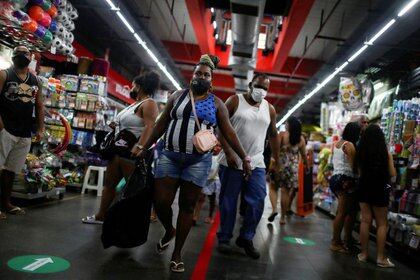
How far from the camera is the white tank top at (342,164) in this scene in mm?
4605

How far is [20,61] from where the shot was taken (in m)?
4.05

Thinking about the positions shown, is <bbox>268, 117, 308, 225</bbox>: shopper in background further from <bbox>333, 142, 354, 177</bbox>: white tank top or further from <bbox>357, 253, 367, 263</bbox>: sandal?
<bbox>357, 253, 367, 263</bbox>: sandal

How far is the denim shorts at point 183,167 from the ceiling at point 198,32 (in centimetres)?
482

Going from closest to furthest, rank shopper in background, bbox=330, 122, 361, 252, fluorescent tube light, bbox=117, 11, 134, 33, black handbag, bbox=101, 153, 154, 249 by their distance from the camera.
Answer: black handbag, bbox=101, 153, 154, 249
shopper in background, bbox=330, 122, 361, 252
fluorescent tube light, bbox=117, 11, 134, 33

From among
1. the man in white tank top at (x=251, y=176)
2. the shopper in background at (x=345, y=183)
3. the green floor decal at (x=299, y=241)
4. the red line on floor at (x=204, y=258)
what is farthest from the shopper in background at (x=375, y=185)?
the red line on floor at (x=204, y=258)

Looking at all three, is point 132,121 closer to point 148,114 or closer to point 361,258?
point 148,114

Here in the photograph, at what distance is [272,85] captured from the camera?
18.1 m

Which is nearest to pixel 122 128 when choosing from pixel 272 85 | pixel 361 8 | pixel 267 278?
pixel 267 278

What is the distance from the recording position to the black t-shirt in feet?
13.3

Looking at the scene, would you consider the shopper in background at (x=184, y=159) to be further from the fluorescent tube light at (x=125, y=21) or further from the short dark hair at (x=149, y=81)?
the fluorescent tube light at (x=125, y=21)

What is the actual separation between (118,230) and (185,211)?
565mm

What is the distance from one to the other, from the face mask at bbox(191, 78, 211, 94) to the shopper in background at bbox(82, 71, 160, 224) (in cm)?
96

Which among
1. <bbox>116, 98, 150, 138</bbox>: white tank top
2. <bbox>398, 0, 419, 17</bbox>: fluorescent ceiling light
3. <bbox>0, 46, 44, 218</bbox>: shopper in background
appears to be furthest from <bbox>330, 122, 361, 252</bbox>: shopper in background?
<bbox>0, 46, 44, 218</bbox>: shopper in background

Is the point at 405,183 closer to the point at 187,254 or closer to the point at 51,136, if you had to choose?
the point at 187,254
